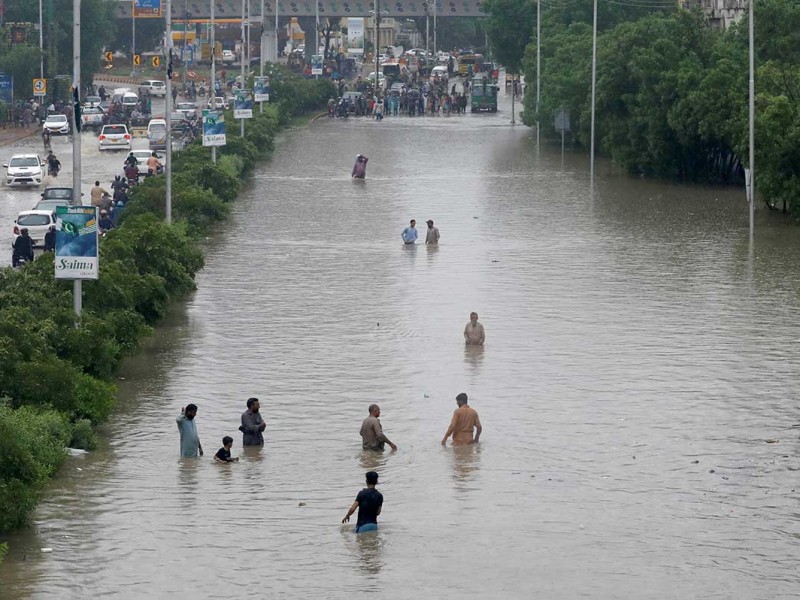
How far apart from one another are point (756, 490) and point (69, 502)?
7318 mm

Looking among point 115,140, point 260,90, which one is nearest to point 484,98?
point 260,90

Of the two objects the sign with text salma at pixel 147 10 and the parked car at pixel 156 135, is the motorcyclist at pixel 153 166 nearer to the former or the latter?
the parked car at pixel 156 135

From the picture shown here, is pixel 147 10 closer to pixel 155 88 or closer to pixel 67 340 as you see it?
pixel 155 88

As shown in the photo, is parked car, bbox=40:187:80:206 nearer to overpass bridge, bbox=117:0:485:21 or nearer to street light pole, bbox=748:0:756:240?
street light pole, bbox=748:0:756:240

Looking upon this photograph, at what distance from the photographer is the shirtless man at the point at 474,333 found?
1069 inches

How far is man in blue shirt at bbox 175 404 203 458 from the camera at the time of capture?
2045 cm

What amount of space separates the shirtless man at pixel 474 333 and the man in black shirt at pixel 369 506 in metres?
10.00

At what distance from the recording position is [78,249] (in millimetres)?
23750

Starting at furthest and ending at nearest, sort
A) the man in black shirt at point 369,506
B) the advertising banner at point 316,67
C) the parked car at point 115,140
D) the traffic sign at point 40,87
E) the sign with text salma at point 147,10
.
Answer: the sign with text salma at point 147,10 < the advertising banner at point 316,67 < the traffic sign at point 40,87 < the parked car at point 115,140 < the man in black shirt at point 369,506

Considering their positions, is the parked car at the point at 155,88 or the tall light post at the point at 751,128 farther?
the parked car at the point at 155,88

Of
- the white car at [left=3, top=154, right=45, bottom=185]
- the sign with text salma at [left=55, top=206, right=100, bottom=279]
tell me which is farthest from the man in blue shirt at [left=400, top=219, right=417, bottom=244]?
the white car at [left=3, top=154, right=45, bottom=185]

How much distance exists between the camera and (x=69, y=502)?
61.9ft

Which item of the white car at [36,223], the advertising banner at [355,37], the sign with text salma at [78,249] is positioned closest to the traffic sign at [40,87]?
the white car at [36,223]

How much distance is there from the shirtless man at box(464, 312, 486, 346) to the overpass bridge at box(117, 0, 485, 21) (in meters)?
91.2
